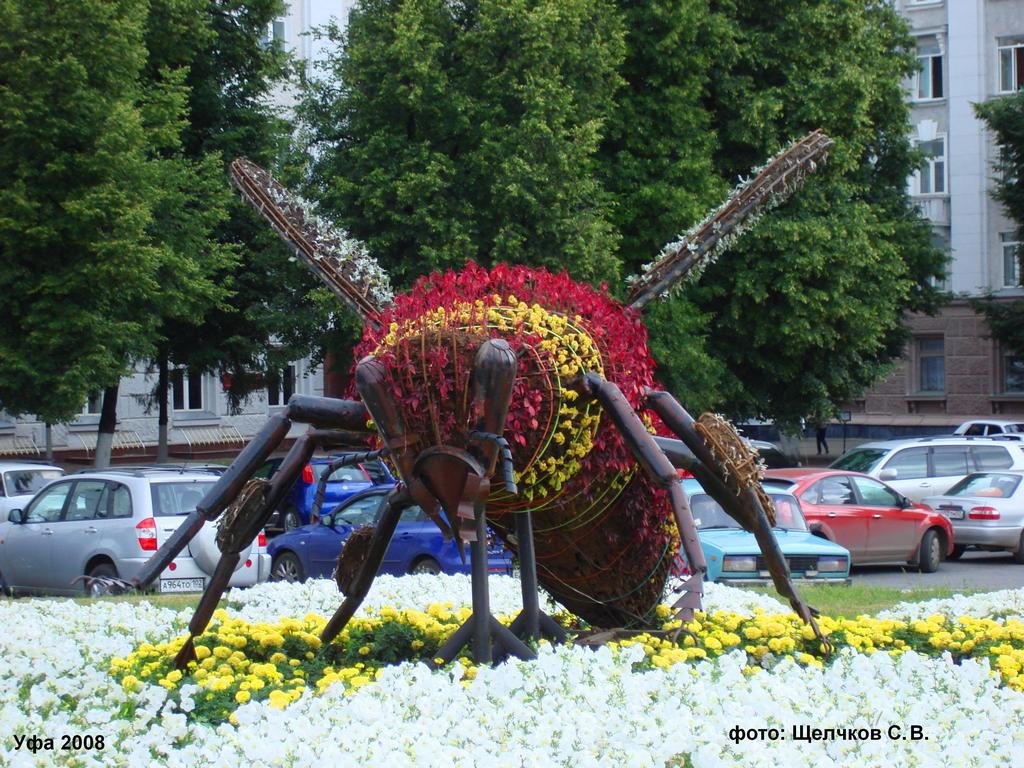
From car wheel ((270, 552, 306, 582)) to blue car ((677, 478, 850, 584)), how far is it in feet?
15.7

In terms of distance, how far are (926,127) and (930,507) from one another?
80.6 feet

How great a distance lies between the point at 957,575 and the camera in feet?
61.1

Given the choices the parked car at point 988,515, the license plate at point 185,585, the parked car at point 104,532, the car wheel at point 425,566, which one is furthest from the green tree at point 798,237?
the license plate at point 185,585

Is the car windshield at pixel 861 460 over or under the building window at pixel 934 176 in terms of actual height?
under

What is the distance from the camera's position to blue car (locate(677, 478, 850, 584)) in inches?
573

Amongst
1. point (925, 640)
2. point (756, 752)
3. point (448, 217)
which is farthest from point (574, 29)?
point (756, 752)

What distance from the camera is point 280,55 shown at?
26844 mm

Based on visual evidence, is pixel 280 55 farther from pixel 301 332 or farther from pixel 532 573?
pixel 532 573

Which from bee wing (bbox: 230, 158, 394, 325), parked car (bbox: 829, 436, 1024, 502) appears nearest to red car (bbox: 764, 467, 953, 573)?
parked car (bbox: 829, 436, 1024, 502)

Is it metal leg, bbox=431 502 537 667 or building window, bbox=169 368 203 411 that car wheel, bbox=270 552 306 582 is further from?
building window, bbox=169 368 203 411

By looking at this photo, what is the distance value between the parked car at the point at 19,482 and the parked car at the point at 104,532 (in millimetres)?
2813

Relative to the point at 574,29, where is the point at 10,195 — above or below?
below

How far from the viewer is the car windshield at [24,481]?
1964 centimetres

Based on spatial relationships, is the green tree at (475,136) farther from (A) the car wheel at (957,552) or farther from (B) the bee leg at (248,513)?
(B) the bee leg at (248,513)
